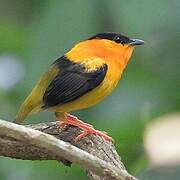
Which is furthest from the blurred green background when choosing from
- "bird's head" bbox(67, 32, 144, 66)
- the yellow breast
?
"bird's head" bbox(67, 32, 144, 66)

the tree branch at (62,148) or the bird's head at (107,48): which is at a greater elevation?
the bird's head at (107,48)

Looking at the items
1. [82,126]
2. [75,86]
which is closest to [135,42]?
[75,86]

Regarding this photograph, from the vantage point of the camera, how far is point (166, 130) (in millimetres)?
6430

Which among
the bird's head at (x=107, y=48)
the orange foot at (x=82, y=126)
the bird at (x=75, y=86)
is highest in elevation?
the bird's head at (x=107, y=48)

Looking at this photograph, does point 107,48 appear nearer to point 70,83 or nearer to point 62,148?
point 70,83

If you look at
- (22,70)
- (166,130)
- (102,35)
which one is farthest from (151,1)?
(166,130)

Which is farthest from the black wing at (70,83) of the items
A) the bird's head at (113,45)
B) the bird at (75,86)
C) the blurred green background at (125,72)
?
the bird's head at (113,45)

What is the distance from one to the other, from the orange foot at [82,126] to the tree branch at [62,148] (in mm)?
28

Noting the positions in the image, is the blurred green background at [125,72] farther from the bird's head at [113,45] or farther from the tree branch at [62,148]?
the bird's head at [113,45]

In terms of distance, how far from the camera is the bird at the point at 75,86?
15.1 ft

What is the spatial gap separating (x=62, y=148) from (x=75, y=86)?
1.44 m

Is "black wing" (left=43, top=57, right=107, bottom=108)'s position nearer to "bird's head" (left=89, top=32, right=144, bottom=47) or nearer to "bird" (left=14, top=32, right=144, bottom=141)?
"bird" (left=14, top=32, right=144, bottom=141)

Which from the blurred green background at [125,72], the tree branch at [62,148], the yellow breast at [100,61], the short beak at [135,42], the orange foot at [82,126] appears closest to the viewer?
the tree branch at [62,148]

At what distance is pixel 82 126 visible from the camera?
4680 millimetres
